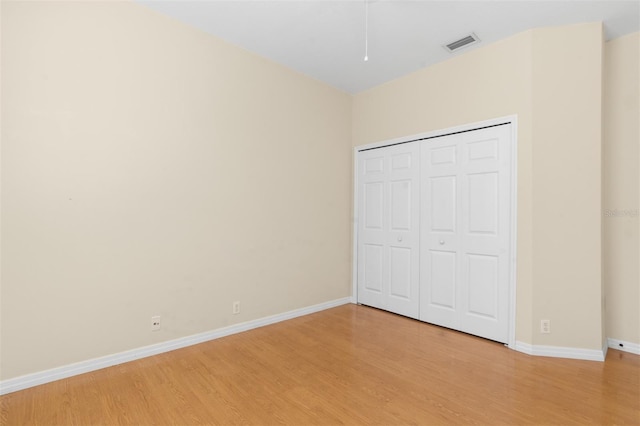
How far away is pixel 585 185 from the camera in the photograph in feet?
9.11

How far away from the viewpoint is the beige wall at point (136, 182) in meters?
2.27

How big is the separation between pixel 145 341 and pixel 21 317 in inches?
34.5

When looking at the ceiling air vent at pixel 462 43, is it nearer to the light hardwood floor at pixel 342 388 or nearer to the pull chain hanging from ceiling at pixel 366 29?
the pull chain hanging from ceiling at pixel 366 29

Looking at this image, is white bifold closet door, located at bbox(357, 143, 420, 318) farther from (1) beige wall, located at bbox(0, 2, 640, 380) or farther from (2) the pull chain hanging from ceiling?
(2) the pull chain hanging from ceiling

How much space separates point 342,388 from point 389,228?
87.7 inches

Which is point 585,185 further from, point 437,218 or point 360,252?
point 360,252

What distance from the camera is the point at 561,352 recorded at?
9.25 ft

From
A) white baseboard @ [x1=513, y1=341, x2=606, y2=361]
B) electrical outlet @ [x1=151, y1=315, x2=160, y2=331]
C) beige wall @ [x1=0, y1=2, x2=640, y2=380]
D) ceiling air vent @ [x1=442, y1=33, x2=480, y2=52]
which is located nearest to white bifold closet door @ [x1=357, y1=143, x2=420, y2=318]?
beige wall @ [x1=0, y1=2, x2=640, y2=380]

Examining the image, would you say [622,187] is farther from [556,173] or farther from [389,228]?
[389,228]

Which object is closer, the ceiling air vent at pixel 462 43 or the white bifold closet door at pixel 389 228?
the ceiling air vent at pixel 462 43

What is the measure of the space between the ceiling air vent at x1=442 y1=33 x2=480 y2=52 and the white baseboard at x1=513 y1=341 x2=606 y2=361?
291 centimetres

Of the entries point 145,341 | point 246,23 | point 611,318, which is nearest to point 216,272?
point 145,341

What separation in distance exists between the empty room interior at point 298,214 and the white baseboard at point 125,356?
1 centimetres

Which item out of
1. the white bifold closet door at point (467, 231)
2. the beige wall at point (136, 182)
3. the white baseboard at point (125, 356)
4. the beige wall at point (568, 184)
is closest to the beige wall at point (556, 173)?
the beige wall at point (568, 184)
